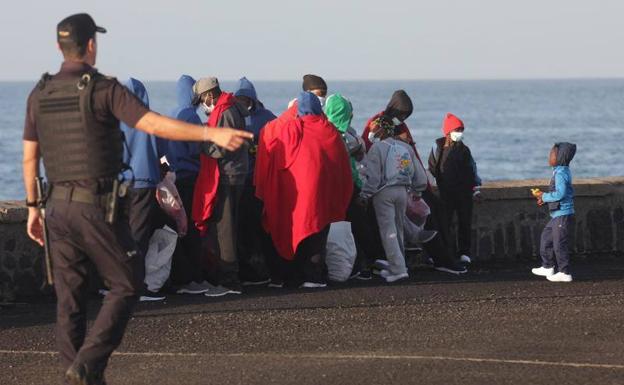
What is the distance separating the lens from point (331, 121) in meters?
13.6

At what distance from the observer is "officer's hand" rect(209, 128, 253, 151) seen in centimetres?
795

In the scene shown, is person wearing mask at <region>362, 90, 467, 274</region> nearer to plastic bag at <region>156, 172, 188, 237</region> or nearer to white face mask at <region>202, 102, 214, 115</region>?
white face mask at <region>202, 102, 214, 115</region>

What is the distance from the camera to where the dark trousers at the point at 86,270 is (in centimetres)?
838

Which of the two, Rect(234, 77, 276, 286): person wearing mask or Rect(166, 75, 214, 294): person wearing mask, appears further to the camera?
Rect(234, 77, 276, 286): person wearing mask

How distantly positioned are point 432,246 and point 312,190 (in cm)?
160

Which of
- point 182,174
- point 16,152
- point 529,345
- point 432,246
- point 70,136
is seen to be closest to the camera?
point 70,136

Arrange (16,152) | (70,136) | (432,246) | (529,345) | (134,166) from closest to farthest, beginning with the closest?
1. (70,136)
2. (529,345)
3. (134,166)
4. (432,246)
5. (16,152)

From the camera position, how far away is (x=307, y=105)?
13195mm

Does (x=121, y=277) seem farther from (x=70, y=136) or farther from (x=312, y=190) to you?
(x=312, y=190)

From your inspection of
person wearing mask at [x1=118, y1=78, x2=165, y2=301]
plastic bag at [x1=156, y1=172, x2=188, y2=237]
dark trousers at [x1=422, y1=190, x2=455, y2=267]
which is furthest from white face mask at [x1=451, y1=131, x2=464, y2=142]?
person wearing mask at [x1=118, y1=78, x2=165, y2=301]

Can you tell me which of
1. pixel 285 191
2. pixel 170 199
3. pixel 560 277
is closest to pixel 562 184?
pixel 560 277

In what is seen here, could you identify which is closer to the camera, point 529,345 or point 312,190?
point 529,345

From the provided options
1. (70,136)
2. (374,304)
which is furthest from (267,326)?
(70,136)

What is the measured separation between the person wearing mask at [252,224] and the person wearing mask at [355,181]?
590mm
